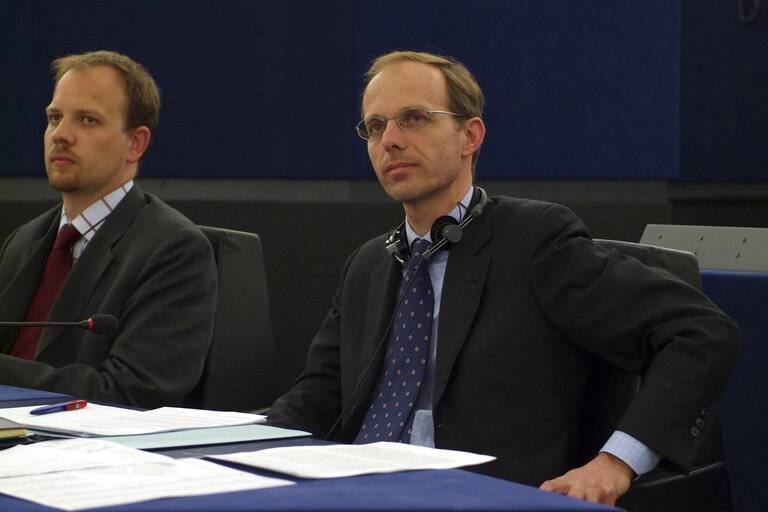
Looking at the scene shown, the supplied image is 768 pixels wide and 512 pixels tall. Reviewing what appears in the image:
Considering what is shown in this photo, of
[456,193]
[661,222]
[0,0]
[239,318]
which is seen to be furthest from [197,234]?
[0,0]

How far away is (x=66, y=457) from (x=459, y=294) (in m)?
0.77

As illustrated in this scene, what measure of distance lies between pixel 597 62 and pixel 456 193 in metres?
1.33

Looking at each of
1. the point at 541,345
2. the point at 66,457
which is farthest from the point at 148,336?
the point at 66,457

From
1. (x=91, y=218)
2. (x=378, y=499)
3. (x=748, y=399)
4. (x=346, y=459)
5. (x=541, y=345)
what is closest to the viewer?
(x=378, y=499)

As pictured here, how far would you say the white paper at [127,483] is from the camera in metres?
0.86

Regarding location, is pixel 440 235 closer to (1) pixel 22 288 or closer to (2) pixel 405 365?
(2) pixel 405 365

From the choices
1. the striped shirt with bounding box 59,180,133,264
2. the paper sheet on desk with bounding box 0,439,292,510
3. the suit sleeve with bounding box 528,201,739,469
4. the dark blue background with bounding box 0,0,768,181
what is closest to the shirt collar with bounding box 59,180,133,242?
the striped shirt with bounding box 59,180,133,264

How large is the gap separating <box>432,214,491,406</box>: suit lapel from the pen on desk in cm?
55

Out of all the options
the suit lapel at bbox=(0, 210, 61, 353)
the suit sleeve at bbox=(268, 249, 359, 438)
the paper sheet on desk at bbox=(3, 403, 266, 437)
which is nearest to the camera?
the paper sheet on desk at bbox=(3, 403, 266, 437)

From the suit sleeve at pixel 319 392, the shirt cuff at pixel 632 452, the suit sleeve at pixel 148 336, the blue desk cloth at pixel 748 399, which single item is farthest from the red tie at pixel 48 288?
the blue desk cloth at pixel 748 399

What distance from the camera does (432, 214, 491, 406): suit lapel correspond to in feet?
5.30

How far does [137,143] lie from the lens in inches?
96.3

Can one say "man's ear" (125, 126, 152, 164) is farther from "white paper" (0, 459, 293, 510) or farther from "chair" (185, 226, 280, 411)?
"white paper" (0, 459, 293, 510)

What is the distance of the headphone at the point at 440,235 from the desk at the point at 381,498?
77cm
